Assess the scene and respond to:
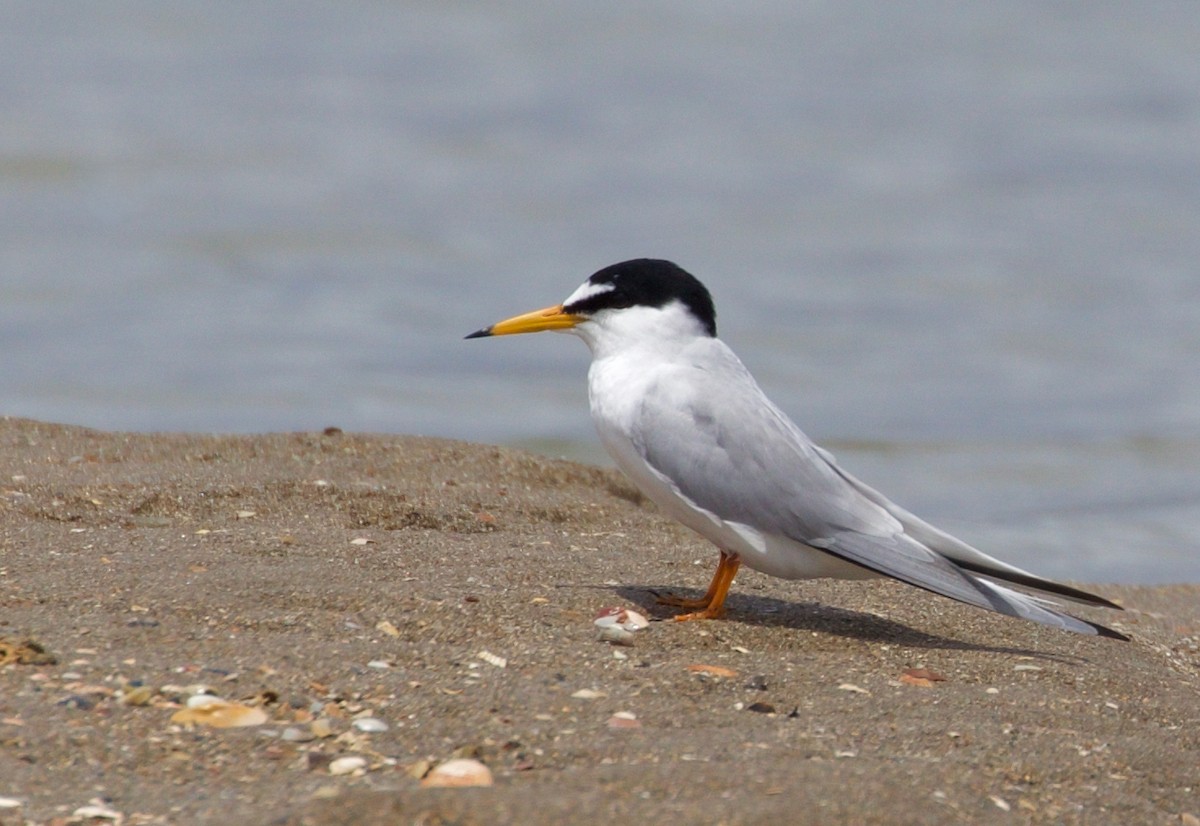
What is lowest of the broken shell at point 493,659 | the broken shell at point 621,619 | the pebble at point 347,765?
the pebble at point 347,765

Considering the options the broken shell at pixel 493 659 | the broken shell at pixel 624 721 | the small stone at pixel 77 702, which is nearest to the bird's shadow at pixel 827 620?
the broken shell at pixel 493 659

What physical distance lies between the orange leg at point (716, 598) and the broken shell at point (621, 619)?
16cm

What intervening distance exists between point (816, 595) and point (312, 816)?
2.79 meters

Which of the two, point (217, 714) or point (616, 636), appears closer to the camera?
point (217, 714)

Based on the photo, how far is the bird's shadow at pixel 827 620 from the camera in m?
4.54

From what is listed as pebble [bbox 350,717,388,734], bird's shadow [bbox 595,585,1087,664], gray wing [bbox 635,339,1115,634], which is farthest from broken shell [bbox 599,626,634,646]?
pebble [bbox 350,717,388,734]

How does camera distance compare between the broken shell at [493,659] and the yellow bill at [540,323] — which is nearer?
the broken shell at [493,659]

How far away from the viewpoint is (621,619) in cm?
436

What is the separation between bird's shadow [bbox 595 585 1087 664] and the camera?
14.9ft

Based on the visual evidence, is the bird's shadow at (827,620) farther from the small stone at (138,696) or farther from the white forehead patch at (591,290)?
the small stone at (138,696)

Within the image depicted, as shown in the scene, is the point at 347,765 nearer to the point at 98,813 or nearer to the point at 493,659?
the point at 98,813

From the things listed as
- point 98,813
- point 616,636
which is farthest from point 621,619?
point 98,813

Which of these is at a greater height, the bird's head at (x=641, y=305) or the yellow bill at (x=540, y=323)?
the bird's head at (x=641, y=305)

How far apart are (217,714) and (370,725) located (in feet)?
1.01
